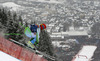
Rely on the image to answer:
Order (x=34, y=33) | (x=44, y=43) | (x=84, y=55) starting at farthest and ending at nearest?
(x=84, y=55) → (x=44, y=43) → (x=34, y=33)

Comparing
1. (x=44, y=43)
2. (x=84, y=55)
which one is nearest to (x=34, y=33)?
(x=44, y=43)

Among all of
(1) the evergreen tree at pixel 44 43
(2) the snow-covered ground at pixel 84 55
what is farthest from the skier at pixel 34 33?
(2) the snow-covered ground at pixel 84 55

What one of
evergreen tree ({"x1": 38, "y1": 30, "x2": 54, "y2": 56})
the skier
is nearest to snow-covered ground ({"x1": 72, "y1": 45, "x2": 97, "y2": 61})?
evergreen tree ({"x1": 38, "y1": 30, "x2": 54, "y2": 56})

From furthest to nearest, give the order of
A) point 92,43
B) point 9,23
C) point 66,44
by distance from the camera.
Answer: point 92,43, point 66,44, point 9,23

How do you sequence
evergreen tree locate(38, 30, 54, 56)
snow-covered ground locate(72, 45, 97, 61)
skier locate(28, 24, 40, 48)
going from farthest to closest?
snow-covered ground locate(72, 45, 97, 61), evergreen tree locate(38, 30, 54, 56), skier locate(28, 24, 40, 48)

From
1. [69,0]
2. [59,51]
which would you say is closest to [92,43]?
[59,51]

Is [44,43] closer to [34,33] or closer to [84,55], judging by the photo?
[34,33]

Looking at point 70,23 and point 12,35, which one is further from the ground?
point 12,35

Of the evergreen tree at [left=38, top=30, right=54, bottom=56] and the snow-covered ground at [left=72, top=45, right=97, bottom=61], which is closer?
the evergreen tree at [left=38, top=30, right=54, bottom=56]

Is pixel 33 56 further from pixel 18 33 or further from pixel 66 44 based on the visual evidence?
pixel 66 44

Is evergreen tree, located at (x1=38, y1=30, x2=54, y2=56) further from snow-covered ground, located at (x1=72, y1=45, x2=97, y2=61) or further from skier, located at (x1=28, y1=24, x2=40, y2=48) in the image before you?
skier, located at (x1=28, y1=24, x2=40, y2=48)

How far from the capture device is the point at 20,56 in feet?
9.20

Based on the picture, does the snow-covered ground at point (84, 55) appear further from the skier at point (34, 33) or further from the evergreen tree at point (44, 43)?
the skier at point (34, 33)

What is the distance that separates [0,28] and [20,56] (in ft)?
13.6
